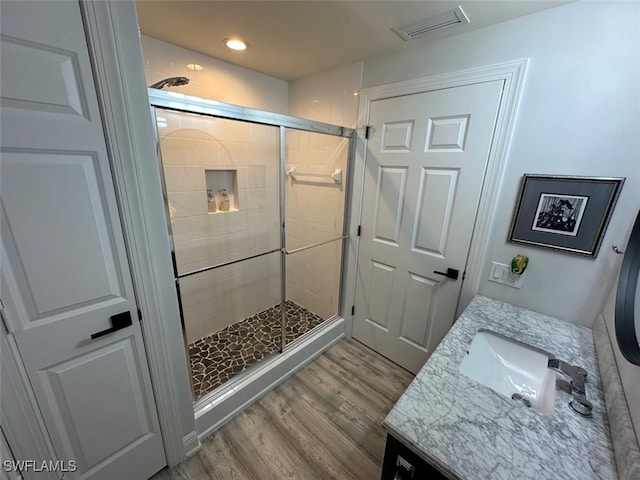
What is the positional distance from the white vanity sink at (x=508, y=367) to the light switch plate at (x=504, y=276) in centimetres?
41

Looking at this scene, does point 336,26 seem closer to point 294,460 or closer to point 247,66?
point 247,66

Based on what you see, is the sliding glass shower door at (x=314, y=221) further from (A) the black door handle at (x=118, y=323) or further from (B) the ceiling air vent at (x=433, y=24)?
(A) the black door handle at (x=118, y=323)

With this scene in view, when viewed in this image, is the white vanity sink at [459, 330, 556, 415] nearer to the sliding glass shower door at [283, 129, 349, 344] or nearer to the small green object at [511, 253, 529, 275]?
the small green object at [511, 253, 529, 275]

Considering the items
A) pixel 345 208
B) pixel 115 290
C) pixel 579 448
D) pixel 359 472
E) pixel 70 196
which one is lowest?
pixel 359 472

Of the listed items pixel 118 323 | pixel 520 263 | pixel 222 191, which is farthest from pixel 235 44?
pixel 520 263

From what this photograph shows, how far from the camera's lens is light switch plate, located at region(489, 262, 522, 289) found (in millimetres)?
1473

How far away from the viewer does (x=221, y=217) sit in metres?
2.30

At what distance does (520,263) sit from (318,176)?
5.53 ft

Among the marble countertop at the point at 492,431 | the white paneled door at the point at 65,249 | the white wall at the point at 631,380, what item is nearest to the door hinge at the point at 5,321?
the white paneled door at the point at 65,249

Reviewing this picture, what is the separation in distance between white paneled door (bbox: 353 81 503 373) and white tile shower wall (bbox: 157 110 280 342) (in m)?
1.05

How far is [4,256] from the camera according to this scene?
0.77 m

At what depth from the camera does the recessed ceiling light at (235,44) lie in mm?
1606

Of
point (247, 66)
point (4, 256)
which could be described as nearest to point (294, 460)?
point (4, 256)

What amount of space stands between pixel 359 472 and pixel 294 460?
1.19ft
